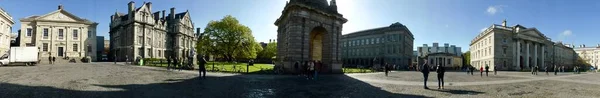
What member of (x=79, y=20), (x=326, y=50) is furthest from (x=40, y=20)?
(x=326, y=50)

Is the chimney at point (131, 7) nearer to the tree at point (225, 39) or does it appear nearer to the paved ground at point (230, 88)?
the tree at point (225, 39)

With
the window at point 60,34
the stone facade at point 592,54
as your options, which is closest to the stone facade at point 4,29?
the window at point 60,34

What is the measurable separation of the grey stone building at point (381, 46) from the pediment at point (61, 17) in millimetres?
59659

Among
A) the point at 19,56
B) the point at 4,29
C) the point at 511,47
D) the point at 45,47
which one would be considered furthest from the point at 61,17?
the point at 511,47

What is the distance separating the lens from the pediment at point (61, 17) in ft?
177

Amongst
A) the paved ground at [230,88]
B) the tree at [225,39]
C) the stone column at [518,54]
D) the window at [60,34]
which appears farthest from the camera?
the stone column at [518,54]

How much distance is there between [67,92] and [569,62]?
13751 cm

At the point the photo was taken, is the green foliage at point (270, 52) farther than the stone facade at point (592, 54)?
No

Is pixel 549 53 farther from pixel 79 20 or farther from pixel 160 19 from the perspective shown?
pixel 79 20

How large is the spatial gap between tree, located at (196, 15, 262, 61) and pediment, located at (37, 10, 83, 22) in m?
26.4

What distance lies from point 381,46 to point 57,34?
66506 mm

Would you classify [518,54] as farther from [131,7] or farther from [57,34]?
[57,34]

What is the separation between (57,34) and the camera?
2147 inches

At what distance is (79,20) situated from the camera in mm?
56562
